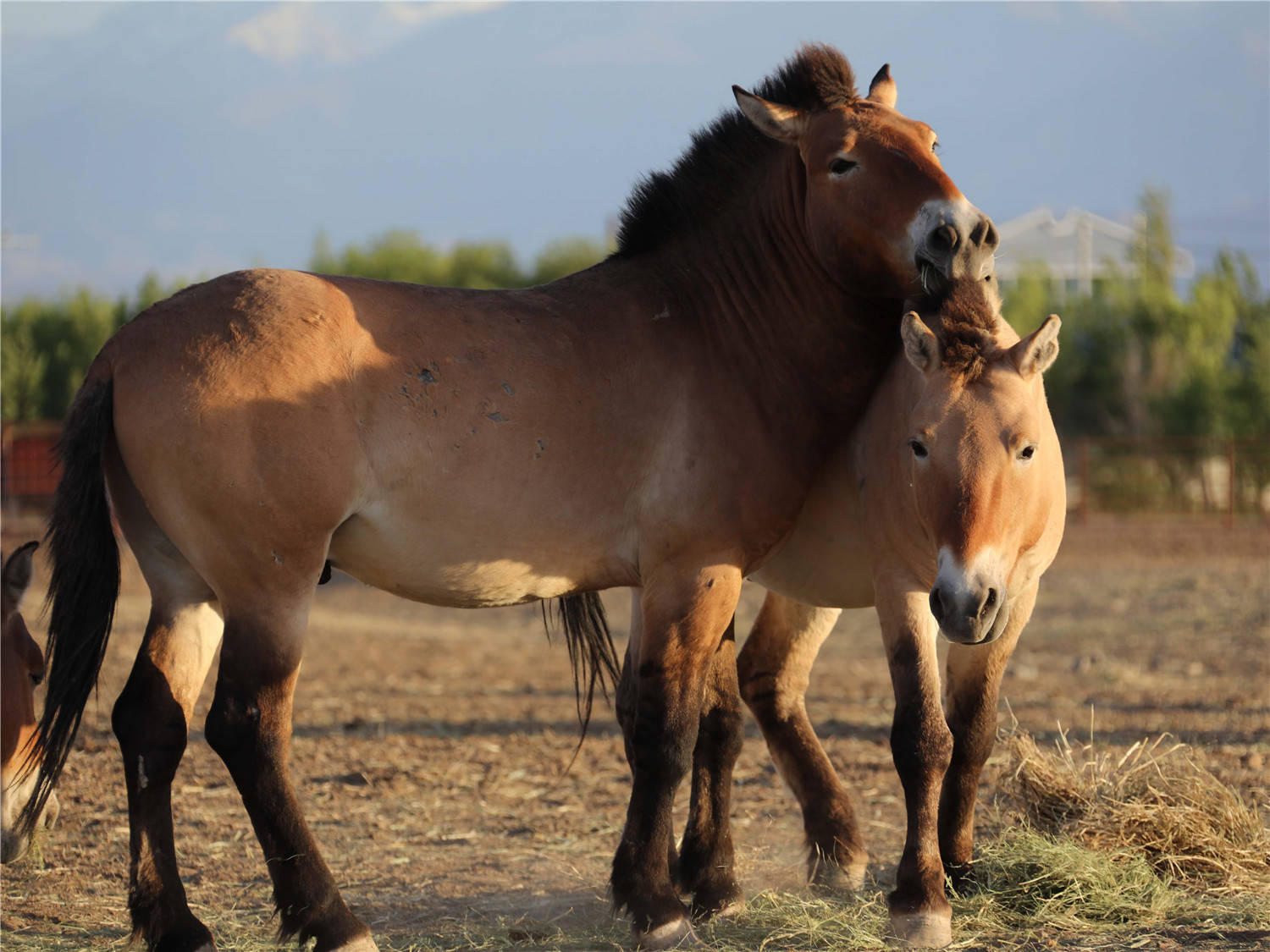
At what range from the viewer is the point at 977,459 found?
3703mm

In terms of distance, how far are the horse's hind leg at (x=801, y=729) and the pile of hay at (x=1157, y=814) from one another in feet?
2.44

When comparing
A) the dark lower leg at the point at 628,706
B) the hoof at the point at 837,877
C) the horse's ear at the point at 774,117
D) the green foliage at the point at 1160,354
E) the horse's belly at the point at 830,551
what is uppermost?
the green foliage at the point at 1160,354

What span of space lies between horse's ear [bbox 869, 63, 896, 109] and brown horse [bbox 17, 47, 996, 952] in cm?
30

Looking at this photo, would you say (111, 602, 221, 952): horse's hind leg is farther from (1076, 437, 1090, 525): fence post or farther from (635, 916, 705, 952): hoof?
(1076, 437, 1090, 525): fence post

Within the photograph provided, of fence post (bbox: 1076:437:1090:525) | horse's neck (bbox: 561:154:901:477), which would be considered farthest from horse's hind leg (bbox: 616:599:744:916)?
fence post (bbox: 1076:437:1090:525)

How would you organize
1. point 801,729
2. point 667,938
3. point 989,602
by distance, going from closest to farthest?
point 989,602, point 667,938, point 801,729

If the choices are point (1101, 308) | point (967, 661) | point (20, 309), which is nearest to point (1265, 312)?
point (1101, 308)

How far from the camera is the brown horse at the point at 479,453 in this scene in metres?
3.63

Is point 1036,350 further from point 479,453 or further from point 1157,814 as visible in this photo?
point 1157,814

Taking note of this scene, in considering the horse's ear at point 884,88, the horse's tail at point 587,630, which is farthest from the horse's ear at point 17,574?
the horse's ear at point 884,88

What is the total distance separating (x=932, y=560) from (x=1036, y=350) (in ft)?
2.52

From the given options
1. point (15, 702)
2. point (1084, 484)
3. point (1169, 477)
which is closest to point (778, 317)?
point (15, 702)

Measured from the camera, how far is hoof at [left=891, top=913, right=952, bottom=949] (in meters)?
3.84

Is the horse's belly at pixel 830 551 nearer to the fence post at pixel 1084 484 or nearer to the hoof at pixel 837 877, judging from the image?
the hoof at pixel 837 877
